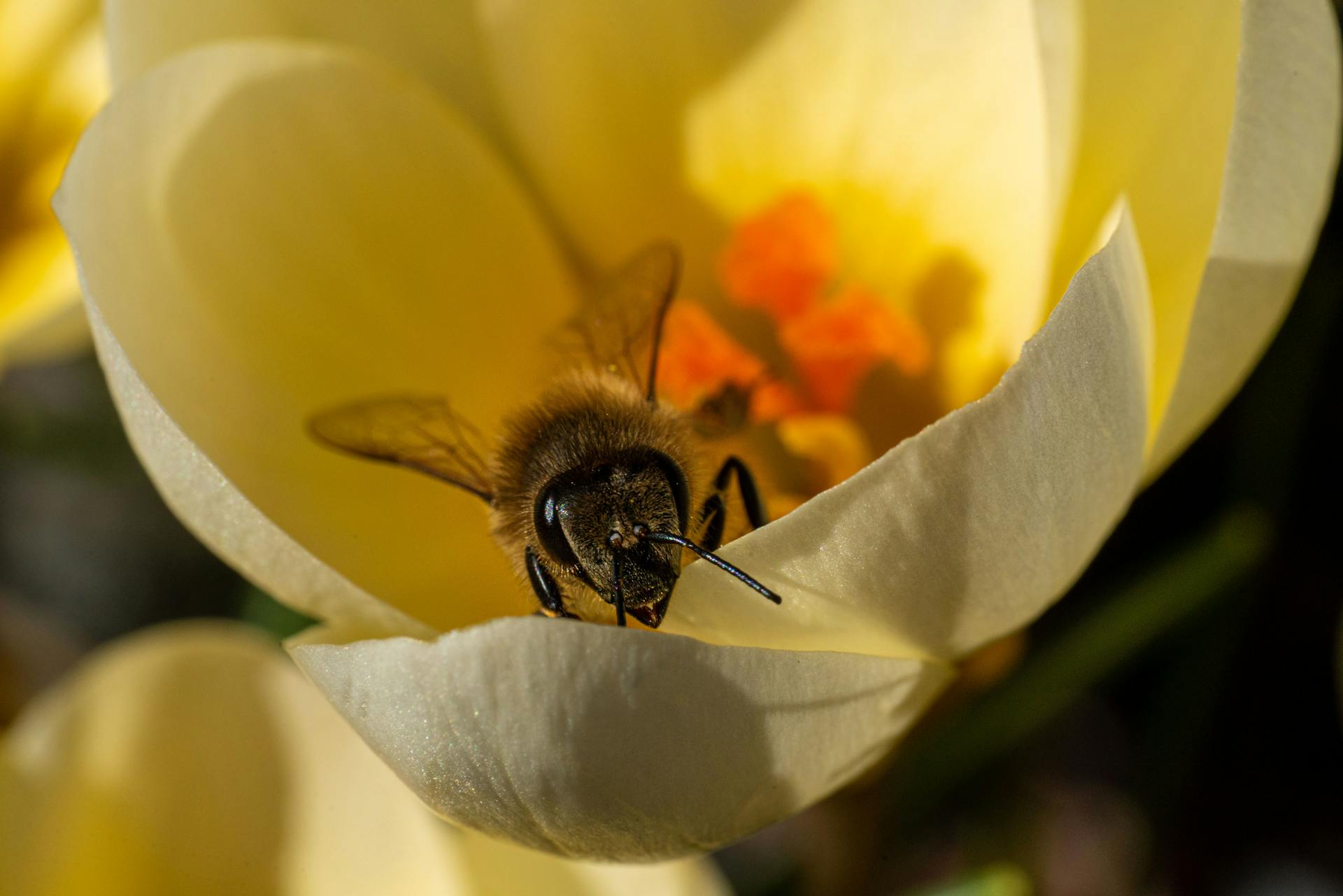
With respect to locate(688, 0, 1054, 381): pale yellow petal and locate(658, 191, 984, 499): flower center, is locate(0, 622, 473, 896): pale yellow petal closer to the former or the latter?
locate(658, 191, 984, 499): flower center

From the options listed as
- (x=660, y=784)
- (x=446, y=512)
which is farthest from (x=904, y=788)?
(x=660, y=784)

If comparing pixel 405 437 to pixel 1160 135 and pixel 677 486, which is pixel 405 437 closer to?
pixel 677 486

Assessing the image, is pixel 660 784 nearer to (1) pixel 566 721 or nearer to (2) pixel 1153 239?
(1) pixel 566 721

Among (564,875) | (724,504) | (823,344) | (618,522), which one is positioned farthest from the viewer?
(823,344)

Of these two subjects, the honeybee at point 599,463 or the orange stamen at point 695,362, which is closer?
the honeybee at point 599,463

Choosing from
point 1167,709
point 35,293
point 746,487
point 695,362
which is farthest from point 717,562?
point 35,293

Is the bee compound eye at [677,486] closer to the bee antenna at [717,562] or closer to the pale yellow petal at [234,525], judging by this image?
the bee antenna at [717,562]

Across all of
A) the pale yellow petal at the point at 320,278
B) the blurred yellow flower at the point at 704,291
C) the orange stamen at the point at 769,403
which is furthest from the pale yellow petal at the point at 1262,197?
the pale yellow petal at the point at 320,278
